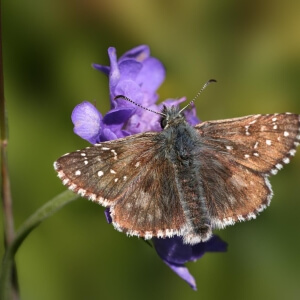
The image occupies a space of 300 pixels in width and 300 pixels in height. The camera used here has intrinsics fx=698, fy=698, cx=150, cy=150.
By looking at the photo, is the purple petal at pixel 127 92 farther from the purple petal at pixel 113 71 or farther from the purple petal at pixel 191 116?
the purple petal at pixel 191 116

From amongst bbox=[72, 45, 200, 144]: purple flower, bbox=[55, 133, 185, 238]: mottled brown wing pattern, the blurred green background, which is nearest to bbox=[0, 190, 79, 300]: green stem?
bbox=[55, 133, 185, 238]: mottled brown wing pattern

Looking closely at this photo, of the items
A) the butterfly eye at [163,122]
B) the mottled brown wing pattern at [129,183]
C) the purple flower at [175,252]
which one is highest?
the butterfly eye at [163,122]

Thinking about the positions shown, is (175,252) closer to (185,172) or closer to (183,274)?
(183,274)

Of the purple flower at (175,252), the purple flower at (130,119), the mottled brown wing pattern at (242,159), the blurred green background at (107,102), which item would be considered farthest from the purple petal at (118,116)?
the blurred green background at (107,102)

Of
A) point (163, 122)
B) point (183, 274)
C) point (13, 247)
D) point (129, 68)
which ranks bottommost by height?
point (183, 274)

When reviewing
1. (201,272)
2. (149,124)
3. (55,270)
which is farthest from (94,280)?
(149,124)

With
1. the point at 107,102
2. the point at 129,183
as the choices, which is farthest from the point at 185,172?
the point at 107,102

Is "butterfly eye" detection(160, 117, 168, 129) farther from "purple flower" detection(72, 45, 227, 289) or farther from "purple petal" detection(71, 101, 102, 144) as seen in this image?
"purple petal" detection(71, 101, 102, 144)
